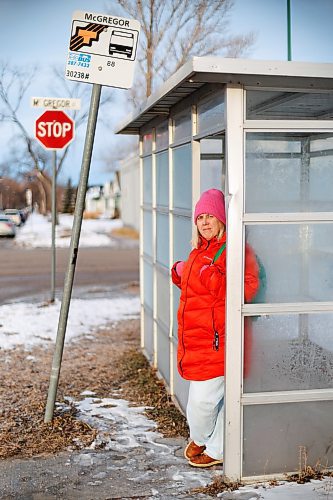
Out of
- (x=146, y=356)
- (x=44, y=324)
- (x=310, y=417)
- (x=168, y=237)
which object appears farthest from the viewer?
(x=44, y=324)

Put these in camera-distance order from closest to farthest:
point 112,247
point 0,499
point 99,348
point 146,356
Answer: point 0,499 → point 146,356 → point 99,348 → point 112,247

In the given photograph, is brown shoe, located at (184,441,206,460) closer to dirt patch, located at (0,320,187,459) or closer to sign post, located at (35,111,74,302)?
dirt patch, located at (0,320,187,459)

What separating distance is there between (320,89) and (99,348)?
4.85 metres

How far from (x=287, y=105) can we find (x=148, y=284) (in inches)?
142

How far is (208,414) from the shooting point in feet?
14.5

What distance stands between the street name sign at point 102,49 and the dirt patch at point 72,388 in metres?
2.49

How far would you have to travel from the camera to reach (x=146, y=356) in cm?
754

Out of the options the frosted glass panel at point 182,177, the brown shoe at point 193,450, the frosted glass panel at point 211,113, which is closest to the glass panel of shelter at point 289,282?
the frosted glass panel at point 211,113

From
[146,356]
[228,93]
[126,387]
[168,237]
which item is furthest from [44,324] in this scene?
[228,93]

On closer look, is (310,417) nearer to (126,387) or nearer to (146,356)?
(126,387)

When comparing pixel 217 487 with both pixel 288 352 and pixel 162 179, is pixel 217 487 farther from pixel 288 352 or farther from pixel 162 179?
pixel 162 179

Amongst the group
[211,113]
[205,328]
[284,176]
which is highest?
[211,113]

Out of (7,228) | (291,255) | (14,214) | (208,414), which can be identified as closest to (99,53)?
(291,255)

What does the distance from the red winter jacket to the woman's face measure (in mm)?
48
